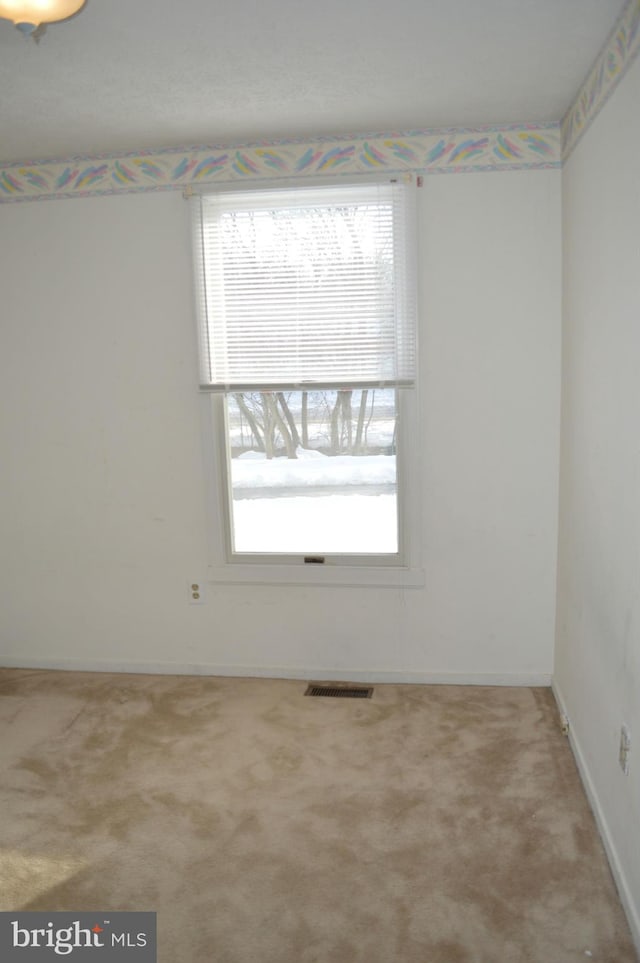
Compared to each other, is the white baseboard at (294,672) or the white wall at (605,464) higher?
the white wall at (605,464)

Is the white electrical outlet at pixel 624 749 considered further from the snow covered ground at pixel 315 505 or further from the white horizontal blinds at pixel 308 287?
the white horizontal blinds at pixel 308 287

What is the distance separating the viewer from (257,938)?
2205 mm

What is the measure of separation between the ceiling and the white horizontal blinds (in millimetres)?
321

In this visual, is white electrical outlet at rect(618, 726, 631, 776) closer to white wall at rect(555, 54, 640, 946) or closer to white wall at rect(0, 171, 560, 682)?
white wall at rect(555, 54, 640, 946)

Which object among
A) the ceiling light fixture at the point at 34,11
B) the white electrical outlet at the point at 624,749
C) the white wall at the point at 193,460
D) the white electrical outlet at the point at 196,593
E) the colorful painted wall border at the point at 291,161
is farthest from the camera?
the white electrical outlet at the point at 196,593

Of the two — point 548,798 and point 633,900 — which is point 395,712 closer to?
point 548,798

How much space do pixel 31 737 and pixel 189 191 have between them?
2632 millimetres

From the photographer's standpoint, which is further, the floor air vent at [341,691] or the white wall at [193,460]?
the floor air vent at [341,691]

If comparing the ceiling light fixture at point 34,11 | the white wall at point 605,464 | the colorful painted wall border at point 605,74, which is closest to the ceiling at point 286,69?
the colorful painted wall border at point 605,74

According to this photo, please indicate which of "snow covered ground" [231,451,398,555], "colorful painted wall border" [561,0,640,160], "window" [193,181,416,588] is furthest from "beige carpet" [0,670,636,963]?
"colorful painted wall border" [561,0,640,160]

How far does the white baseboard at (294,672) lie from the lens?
12.4ft

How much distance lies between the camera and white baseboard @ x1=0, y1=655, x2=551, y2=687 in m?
3.77

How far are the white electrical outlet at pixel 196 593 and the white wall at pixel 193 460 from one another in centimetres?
4

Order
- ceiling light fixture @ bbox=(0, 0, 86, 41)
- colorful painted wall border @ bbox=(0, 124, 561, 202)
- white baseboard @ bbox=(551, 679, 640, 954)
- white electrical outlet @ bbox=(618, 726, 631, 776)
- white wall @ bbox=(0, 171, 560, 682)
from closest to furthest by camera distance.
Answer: ceiling light fixture @ bbox=(0, 0, 86, 41), white baseboard @ bbox=(551, 679, 640, 954), white electrical outlet @ bbox=(618, 726, 631, 776), colorful painted wall border @ bbox=(0, 124, 561, 202), white wall @ bbox=(0, 171, 560, 682)
